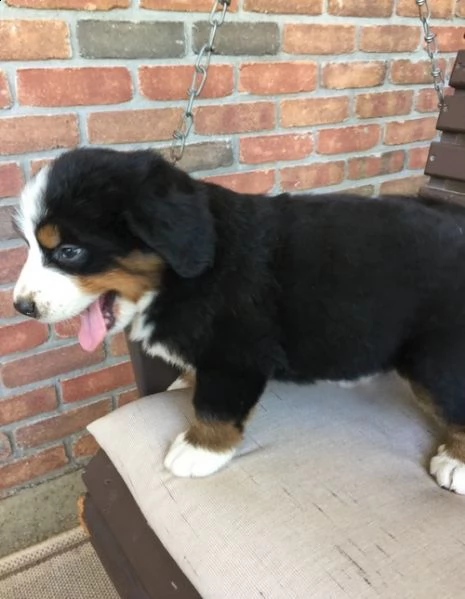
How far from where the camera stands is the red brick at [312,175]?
1.96 meters

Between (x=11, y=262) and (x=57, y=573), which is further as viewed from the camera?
(x=57, y=573)

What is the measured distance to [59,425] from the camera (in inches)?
70.2

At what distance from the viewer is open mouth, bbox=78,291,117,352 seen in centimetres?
108

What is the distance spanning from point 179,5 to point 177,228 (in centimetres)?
86

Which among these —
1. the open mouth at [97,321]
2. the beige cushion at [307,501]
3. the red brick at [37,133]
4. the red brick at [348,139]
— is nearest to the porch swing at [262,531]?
the beige cushion at [307,501]

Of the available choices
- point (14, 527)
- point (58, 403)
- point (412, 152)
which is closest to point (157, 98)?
point (58, 403)

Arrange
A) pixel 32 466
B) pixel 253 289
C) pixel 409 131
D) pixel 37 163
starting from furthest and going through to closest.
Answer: pixel 409 131, pixel 32 466, pixel 37 163, pixel 253 289

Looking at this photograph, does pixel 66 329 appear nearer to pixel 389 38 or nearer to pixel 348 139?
pixel 348 139

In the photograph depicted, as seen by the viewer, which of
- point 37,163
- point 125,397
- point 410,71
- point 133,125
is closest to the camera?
point 37,163

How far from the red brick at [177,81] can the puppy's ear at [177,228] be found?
66cm

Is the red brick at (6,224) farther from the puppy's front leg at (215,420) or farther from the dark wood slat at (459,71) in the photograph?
the dark wood slat at (459,71)

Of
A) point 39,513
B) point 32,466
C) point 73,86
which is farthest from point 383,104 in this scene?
point 39,513

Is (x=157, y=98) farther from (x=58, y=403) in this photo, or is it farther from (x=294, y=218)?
(x=58, y=403)

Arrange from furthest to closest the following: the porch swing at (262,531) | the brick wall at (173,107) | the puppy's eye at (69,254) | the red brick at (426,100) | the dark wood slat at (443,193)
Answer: the red brick at (426,100)
the dark wood slat at (443,193)
the brick wall at (173,107)
the puppy's eye at (69,254)
the porch swing at (262,531)
